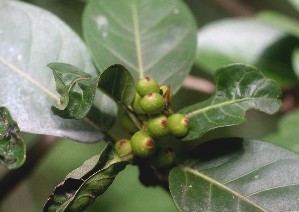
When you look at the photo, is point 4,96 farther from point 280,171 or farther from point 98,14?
point 280,171

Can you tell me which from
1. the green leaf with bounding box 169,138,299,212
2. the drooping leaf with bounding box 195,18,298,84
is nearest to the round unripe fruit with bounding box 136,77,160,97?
the green leaf with bounding box 169,138,299,212

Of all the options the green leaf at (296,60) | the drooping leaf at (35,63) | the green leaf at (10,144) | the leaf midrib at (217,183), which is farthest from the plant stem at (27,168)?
the green leaf at (296,60)

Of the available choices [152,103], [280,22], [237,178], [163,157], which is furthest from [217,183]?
[280,22]

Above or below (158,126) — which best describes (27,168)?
below

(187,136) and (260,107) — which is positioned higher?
(260,107)

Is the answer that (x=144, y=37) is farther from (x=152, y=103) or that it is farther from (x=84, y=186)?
(x=84, y=186)

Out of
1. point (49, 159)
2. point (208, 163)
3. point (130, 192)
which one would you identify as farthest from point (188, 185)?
point (49, 159)

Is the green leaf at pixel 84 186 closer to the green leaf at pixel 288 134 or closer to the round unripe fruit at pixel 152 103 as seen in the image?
the round unripe fruit at pixel 152 103
